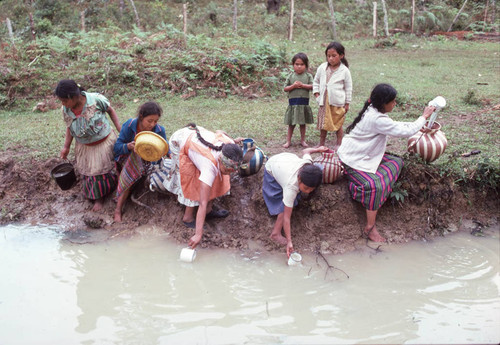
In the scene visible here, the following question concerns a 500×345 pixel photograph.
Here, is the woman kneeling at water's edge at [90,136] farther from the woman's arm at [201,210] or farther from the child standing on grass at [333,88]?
the child standing on grass at [333,88]

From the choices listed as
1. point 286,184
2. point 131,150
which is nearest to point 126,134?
point 131,150

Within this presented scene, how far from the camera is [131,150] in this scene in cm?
444

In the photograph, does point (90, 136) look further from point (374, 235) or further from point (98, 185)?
point (374, 235)

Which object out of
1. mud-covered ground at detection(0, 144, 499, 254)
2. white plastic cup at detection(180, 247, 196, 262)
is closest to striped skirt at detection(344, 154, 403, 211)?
mud-covered ground at detection(0, 144, 499, 254)

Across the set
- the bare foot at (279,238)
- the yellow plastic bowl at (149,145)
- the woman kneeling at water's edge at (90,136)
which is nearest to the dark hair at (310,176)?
the bare foot at (279,238)

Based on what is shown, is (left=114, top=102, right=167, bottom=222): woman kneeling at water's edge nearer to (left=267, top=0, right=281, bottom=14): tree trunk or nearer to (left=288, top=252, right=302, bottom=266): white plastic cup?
(left=288, top=252, right=302, bottom=266): white plastic cup

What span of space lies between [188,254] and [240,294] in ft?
2.18

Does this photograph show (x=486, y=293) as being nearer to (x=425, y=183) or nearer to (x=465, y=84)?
(x=425, y=183)

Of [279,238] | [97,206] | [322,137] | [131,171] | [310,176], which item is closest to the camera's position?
[310,176]

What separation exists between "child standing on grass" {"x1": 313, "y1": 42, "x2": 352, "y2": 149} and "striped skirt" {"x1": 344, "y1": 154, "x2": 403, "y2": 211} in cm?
103

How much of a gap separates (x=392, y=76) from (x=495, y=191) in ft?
18.6

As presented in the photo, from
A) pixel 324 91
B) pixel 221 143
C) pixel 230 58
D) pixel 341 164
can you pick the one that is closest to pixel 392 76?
pixel 230 58

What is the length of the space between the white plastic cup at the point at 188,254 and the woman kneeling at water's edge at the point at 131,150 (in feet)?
3.49

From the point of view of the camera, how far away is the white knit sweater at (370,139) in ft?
12.8
